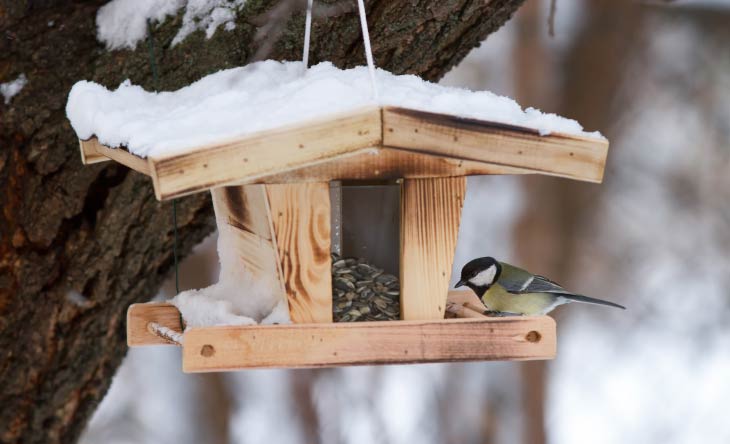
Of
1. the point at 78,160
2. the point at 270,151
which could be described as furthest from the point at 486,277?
the point at 78,160

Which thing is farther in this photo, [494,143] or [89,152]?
[89,152]

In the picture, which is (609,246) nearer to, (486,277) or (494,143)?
(486,277)

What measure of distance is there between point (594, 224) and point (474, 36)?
4.35 m

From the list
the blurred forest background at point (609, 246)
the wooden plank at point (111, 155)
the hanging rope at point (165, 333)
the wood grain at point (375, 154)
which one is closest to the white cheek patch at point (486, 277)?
the wood grain at point (375, 154)

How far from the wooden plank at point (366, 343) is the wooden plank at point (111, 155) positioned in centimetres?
38

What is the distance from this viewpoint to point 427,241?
2.07 metres

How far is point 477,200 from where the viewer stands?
684 centimetres

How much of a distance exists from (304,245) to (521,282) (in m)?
0.85

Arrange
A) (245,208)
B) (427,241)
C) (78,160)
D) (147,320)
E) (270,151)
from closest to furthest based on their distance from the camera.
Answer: (270,151), (427,241), (245,208), (147,320), (78,160)

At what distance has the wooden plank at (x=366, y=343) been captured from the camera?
191 centimetres

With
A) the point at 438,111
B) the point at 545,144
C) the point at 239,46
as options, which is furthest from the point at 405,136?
the point at 239,46

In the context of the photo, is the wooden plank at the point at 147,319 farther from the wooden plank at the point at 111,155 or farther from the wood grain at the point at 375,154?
the wood grain at the point at 375,154

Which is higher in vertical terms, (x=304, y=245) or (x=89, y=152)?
Answer: (x=89, y=152)

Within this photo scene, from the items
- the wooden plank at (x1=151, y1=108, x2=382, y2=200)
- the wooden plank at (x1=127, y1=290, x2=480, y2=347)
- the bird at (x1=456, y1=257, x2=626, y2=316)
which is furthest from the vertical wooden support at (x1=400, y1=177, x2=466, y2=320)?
the wooden plank at (x1=127, y1=290, x2=480, y2=347)
